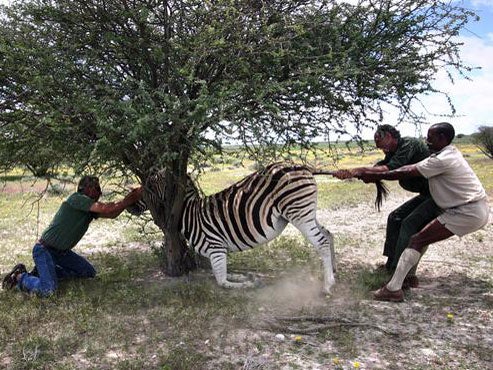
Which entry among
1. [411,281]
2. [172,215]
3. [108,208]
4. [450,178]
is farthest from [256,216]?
[450,178]

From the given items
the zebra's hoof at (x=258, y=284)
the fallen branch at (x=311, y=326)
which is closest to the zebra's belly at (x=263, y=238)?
the zebra's hoof at (x=258, y=284)

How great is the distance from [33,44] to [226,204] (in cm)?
325

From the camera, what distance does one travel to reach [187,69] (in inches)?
212

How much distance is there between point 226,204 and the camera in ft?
22.7

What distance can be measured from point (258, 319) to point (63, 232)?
3057 mm

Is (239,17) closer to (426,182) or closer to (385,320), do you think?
(426,182)

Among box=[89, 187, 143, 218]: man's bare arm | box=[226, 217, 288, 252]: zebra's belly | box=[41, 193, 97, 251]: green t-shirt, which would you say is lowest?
box=[226, 217, 288, 252]: zebra's belly

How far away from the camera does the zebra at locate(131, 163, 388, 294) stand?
256 inches

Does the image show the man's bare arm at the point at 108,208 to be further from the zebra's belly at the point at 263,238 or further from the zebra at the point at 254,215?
the zebra's belly at the point at 263,238

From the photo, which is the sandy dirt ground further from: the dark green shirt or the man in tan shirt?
the dark green shirt

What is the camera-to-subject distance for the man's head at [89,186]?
655cm

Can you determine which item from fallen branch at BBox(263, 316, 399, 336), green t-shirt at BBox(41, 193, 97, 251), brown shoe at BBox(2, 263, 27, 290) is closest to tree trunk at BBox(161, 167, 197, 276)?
green t-shirt at BBox(41, 193, 97, 251)

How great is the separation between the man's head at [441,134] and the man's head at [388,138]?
28.2 inches

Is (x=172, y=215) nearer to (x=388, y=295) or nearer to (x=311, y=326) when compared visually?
(x=311, y=326)
